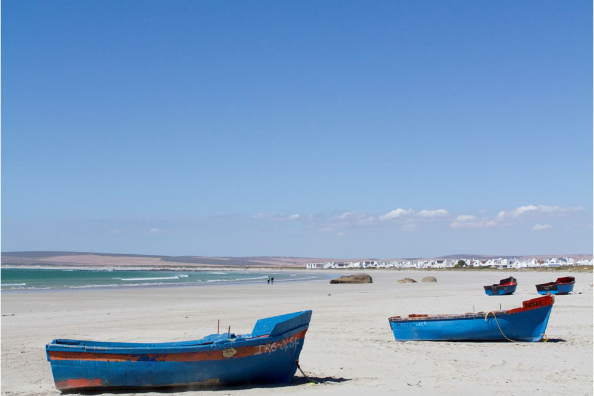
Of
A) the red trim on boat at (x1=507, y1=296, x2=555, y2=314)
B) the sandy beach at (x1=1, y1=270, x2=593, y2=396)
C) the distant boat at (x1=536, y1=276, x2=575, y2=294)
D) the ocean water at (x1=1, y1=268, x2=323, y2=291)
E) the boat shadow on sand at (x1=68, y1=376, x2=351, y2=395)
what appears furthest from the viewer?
the ocean water at (x1=1, y1=268, x2=323, y2=291)

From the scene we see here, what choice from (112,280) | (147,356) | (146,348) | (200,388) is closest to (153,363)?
(147,356)

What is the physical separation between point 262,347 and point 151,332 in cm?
767

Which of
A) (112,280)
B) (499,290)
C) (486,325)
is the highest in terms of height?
(486,325)

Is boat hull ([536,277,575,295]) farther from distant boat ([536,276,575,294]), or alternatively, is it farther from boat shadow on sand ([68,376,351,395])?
boat shadow on sand ([68,376,351,395])

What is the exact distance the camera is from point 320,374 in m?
10.9

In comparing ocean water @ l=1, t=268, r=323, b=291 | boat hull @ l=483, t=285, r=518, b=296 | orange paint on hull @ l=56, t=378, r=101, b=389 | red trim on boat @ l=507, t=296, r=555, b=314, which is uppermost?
red trim on boat @ l=507, t=296, r=555, b=314

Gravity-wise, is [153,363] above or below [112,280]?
above

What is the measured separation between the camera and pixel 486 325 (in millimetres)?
13844

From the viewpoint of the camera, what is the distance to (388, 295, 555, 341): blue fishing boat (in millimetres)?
13789

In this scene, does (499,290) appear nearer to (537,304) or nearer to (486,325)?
(537,304)

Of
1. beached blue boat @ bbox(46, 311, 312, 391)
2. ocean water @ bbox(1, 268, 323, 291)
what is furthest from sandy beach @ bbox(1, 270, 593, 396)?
ocean water @ bbox(1, 268, 323, 291)

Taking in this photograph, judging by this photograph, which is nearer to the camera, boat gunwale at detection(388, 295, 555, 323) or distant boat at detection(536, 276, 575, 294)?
boat gunwale at detection(388, 295, 555, 323)

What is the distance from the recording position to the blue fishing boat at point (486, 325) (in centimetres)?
1379

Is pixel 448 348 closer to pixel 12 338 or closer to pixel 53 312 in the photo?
pixel 12 338
